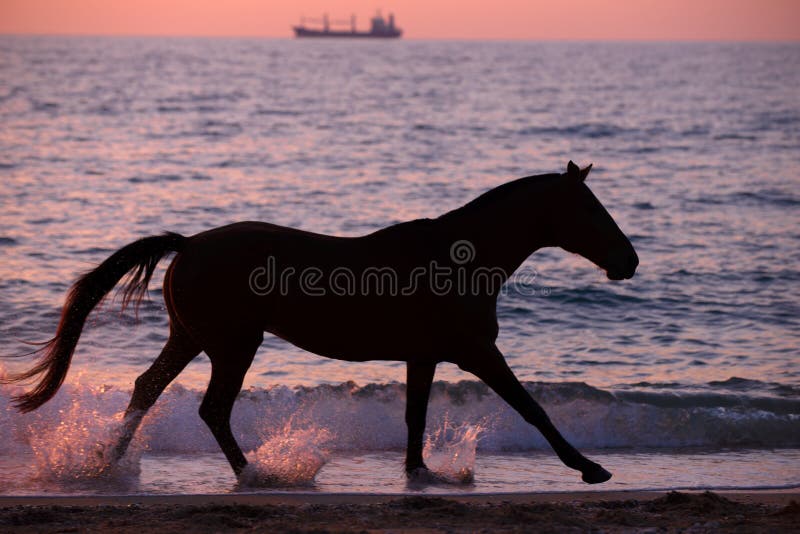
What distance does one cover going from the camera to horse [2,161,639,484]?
19.0 feet

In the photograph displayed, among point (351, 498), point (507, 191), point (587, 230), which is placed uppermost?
point (507, 191)

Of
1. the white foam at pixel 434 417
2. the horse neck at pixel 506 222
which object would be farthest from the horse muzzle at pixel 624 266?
the white foam at pixel 434 417

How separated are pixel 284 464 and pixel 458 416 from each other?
7.60 feet

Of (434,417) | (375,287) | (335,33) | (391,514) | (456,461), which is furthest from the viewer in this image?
(335,33)

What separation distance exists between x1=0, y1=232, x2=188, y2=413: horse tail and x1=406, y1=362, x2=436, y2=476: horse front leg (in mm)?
1544

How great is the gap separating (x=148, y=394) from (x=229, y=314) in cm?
80

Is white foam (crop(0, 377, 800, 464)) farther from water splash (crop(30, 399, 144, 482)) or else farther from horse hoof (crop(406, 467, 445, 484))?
horse hoof (crop(406, 467, 445, 484))

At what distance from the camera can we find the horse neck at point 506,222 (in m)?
6.01

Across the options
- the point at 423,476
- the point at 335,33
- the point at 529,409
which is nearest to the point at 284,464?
the point at 423,476

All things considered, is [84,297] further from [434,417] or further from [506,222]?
[434,417]

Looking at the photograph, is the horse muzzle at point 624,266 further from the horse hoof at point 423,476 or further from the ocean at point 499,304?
the horse hoof at point 423,476

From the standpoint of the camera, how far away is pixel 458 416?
8.16m

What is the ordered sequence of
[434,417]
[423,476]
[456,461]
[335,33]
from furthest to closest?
[335,33], [434,417], [456,461], [423,476]

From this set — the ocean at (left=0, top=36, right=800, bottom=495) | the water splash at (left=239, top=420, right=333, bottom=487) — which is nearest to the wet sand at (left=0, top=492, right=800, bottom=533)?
the water splash at (left=239, top=420, right=333, bottom=487)
